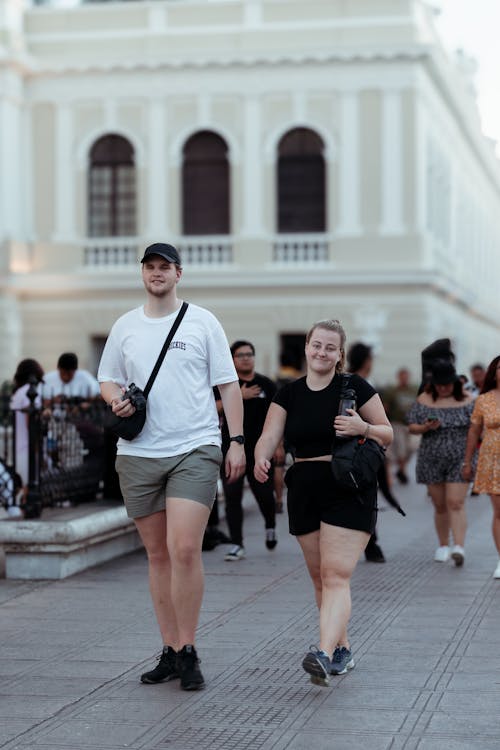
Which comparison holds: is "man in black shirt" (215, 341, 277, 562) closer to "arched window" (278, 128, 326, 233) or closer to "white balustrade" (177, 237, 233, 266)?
"white balustrade" (177, 237, 233, 266)

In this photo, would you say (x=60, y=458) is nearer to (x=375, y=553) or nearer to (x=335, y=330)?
(x=375, y=553)

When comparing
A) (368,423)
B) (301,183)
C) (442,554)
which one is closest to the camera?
(368,423)

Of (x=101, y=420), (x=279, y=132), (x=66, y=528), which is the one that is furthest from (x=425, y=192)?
(x=66, y=528)

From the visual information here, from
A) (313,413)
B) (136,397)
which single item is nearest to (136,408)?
(136,397)

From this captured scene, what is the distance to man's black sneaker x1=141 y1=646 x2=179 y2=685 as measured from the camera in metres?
6.82

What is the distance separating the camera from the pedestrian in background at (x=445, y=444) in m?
11.4

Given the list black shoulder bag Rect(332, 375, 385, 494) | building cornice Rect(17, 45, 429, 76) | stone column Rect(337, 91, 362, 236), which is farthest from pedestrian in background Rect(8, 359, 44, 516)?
building cornice Rect(17, 45, 429, 76)

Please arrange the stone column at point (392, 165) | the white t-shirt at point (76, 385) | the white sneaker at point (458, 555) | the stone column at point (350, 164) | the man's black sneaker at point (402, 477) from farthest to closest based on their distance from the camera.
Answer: the stone column at point (350, 164) → the stone column at point (392, 165) → the man's black sneaker at point (402, 477) → the white t-shirt at point (76, 385) → the white sneaker at point (458, 555)

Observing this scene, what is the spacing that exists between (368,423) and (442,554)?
195 inches

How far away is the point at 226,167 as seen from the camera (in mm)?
32531

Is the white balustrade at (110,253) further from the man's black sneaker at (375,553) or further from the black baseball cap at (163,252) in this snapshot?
the black baseball cap at (163,252)

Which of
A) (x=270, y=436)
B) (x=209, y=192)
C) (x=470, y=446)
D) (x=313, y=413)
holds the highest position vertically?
(x=209, y=192)

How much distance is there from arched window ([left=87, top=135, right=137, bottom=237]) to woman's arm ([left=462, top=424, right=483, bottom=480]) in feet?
74.6

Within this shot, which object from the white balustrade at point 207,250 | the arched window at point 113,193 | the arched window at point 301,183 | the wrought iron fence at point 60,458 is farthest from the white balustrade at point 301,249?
the wrought iron fence at point 60,458
